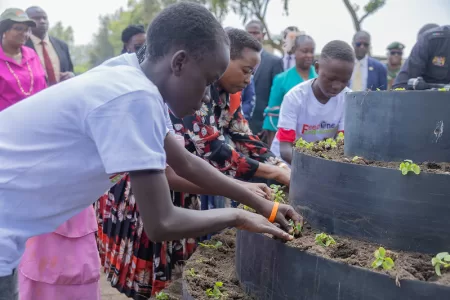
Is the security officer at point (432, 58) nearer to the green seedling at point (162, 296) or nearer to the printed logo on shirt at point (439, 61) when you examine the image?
the printed logo on shirt at point (439, 61)

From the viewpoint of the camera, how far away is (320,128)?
13.6ft

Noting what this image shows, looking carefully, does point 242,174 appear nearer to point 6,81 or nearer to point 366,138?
point 366,138

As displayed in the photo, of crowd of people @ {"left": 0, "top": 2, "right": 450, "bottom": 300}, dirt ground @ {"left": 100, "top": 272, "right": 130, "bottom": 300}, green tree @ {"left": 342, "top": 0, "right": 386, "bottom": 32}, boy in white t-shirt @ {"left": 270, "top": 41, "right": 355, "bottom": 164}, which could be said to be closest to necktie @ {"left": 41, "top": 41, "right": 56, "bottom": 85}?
dirt ground @ {"left": 100, "top": 272, "right": 130, "bottom": 300}

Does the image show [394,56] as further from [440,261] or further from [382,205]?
[440,261]

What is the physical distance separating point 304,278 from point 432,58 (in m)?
3.42

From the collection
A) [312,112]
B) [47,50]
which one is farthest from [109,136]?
[47,50]

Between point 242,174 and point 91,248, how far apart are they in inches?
43.0

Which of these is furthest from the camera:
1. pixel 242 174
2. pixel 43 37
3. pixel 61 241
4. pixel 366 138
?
pixel 43 37

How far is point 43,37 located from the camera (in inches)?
255

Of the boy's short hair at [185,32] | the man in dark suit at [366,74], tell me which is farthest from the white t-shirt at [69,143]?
the man in dark suit at [366,74]

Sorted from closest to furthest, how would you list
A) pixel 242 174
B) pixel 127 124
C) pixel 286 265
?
1. pixel 127 124
2. pixel 286 265
3. pixel 242 174

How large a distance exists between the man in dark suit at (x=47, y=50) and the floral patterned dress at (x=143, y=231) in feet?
11.9

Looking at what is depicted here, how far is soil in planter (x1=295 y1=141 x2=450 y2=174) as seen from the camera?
6.60 ft

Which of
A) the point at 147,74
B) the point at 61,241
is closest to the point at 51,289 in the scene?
the point at 61,241
